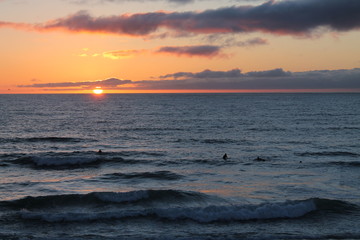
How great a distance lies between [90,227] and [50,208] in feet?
14.9

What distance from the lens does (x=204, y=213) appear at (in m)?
20.0

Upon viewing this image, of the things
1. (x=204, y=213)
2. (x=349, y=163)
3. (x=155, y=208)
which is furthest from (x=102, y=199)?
(x=349, y=163)

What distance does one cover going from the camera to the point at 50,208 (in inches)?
843

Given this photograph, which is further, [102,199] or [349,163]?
[349,163]

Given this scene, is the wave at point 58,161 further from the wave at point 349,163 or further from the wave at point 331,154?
the wave at point 349,163

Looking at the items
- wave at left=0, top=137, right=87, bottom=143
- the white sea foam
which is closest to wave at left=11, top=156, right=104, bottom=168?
wave at left=0, top=137, right=87, bottom=143

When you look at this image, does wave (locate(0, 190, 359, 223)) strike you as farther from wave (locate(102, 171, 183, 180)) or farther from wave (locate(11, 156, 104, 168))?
wave (locate(11, 156, 104, 168))

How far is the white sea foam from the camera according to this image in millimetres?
19453

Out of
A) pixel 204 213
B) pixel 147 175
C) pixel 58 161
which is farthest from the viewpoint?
pixel 58 161

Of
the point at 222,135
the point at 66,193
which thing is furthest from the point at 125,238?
the point at 222,135

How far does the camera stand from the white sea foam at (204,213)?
1945cm

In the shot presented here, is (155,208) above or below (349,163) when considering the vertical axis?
above

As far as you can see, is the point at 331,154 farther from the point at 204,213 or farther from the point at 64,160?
the point at 64,160

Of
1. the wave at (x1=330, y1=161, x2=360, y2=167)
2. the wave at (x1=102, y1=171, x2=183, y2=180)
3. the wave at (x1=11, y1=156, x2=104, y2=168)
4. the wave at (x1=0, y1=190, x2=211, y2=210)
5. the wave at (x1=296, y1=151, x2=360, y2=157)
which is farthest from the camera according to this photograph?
the wave at (x1=296, y1=151, x2=360, y2=157)
